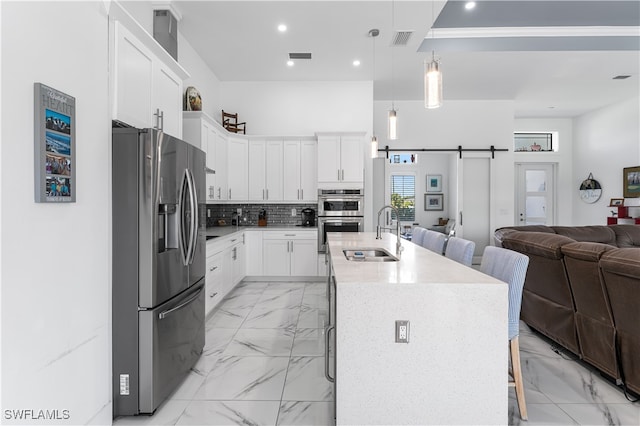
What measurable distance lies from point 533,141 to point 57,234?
948cm

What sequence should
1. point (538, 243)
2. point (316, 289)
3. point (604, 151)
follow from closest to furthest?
point (538, 243), point (316, 289), point (604, 151)

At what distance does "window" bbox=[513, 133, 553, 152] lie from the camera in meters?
8.20

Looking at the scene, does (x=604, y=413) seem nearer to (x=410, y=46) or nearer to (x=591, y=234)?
(x=591, y=234)

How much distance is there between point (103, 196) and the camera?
1929mm

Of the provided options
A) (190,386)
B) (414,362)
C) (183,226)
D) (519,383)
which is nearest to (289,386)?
(190,386)

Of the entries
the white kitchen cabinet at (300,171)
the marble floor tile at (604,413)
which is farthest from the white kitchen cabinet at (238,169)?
the marble floor tile at (604,413)

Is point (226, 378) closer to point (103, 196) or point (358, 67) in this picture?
point (103, 196)

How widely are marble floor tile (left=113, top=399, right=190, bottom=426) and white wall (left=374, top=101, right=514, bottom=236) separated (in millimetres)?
5655

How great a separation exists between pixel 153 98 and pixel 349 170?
3.25 metres

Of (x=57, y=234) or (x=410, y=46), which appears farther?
(x=410, y=46)

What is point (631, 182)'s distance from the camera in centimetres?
657

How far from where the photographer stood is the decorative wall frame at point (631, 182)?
6438 millimetres

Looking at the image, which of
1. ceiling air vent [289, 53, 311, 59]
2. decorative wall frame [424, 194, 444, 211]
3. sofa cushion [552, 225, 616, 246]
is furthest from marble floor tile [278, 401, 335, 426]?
decorative wall frame [424, 194, 444, 211]

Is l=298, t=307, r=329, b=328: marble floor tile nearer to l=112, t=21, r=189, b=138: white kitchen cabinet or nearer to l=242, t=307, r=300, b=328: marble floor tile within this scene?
l=242, t=307, r=300, b=328: marble floor tile
